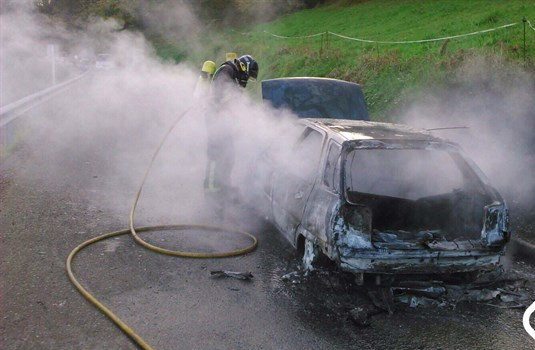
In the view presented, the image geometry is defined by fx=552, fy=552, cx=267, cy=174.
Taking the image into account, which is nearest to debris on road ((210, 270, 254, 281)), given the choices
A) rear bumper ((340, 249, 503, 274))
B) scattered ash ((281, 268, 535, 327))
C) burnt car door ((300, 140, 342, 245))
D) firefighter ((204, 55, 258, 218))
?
scattered ash ((281, 268, 535, 327))

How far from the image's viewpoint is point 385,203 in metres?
5.38

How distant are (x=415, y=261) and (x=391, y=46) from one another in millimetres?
12506

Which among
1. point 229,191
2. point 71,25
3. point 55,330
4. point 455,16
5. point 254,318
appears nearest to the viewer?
point 55,330

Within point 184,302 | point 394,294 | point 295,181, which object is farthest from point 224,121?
point 394,294

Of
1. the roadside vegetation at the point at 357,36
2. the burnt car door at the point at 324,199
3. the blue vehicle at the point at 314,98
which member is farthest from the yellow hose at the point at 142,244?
the roadside vegetation at the point at 357,36

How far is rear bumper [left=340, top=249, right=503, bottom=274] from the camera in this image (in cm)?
438

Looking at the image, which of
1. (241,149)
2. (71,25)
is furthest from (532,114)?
(71,25)

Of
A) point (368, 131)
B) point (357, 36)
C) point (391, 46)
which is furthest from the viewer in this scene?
point (357, 36)

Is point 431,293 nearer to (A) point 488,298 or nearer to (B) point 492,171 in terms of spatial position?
(A) point 488,298

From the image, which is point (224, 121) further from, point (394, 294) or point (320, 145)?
point (394, 294)

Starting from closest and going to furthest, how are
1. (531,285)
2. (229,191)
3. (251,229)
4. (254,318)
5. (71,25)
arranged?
1. (254,318)
2. (531,285)
3. (251,229)
4. (229,191)
5. (71,25)

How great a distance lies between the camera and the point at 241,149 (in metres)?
7.54

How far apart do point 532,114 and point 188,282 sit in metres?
6.07

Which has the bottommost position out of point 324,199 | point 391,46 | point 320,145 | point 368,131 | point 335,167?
point 324,199
